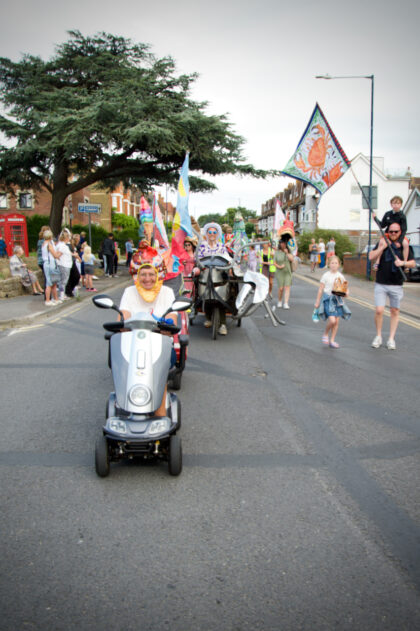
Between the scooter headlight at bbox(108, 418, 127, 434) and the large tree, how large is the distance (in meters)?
18.6

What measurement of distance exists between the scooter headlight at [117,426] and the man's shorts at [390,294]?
6.04 meters

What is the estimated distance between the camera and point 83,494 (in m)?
3.48

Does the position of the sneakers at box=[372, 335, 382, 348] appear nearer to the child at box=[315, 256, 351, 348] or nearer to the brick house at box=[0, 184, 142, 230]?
the child at box=[315, 256, 351, 348]

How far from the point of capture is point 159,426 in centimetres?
369

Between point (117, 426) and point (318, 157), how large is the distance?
10.4m

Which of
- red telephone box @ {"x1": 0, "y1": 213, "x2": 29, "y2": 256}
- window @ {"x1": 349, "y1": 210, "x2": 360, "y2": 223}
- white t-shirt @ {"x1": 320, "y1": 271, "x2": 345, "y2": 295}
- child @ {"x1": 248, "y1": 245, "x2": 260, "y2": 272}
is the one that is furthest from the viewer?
window @ {"x1": 349, "y1": 210, "x2": 360, "y2": 223}

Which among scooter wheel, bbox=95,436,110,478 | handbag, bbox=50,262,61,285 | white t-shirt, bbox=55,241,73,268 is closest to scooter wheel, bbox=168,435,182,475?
scooter wheel, bbox=95,436,110,478

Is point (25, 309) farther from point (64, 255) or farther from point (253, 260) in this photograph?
point (253, 260)

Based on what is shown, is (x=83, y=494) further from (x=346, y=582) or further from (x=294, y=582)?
(x=346, y=582)

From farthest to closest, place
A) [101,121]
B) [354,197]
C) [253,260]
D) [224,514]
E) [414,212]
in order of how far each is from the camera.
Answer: [354,197] → [414,212] → [101,121] → [253,260] → [224,514]

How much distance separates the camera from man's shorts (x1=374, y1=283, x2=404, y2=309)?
8492 mm

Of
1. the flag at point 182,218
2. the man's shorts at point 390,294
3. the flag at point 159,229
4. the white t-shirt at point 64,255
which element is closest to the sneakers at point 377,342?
the man's shorts at point 390,294

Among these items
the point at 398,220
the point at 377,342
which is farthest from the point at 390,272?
the point at 377,342

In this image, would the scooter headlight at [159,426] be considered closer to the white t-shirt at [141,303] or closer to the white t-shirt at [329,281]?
the white t-shirt at [141,303]
